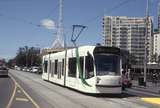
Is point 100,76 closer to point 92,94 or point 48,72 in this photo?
point 92,94

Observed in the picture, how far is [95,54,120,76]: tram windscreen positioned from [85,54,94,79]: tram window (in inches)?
17.1

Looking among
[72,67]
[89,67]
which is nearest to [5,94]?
[89,67]

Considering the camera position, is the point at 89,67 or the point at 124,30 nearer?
the point at 89,67

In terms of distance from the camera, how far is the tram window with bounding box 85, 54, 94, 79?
26.9m

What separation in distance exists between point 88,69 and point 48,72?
68.1 feet

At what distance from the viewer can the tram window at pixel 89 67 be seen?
2686 centimetres

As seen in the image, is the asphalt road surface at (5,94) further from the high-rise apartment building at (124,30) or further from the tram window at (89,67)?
the high-rise apartment building at (124,30)

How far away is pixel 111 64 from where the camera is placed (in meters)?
26.5

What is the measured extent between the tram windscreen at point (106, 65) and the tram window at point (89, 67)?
0.43 metres

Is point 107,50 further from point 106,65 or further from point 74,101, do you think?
point 74,101

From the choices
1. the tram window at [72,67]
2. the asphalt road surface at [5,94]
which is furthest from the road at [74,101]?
the tram window at [72,67]

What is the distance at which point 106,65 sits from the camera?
26531 mm

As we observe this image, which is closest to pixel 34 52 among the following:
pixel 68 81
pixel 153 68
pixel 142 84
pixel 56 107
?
pixel 153 68

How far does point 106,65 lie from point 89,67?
121cm
